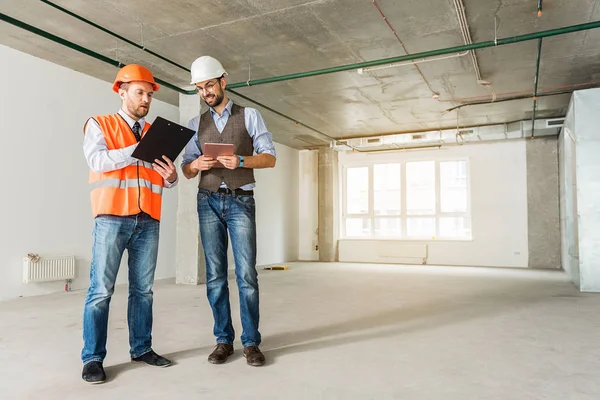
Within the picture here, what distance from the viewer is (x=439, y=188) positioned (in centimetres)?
1052

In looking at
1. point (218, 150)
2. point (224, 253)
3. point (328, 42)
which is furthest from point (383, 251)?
point (218, 150)

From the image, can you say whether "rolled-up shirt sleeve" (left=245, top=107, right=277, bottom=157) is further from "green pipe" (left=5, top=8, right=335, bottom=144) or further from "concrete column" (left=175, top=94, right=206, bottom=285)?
"concrete column" (left=175, top=94, right=206, bottom=285)

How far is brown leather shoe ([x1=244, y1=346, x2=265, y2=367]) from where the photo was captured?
2.39m

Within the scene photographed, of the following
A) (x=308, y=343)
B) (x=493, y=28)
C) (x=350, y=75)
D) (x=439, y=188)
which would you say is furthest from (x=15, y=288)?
(x=439, y=188)

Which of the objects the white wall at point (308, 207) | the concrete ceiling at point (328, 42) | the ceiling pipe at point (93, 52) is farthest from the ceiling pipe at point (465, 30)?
the white wall at point (308, 207)

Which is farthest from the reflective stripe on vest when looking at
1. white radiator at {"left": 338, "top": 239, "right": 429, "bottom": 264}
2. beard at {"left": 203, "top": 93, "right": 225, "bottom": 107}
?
white radiator at {"left": 338, "top": 239, "right": 429, "bottom": 264}

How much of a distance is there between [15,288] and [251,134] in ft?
13.5

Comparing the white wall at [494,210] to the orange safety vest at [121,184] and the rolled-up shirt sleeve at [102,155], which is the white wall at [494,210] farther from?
the rolled-up shirt sleeve at [102,155]

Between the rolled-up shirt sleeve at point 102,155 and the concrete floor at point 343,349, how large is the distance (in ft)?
3.39

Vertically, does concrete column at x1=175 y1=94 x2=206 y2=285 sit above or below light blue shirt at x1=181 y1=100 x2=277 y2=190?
below

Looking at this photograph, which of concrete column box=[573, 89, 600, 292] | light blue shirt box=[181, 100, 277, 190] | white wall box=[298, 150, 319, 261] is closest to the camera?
light blue shirt box=[181, 100, 277, 190]

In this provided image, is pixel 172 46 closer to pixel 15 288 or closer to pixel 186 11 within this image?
pixel 186 11

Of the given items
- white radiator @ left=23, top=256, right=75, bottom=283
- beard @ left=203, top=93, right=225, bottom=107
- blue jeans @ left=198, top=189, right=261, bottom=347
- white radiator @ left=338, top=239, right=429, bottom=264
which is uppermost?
beard @ left=203, top=93, right=225, bottom=107

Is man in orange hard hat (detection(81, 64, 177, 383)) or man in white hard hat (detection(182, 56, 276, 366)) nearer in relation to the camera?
man in orange hard hat (detection(81, 64, 177, 383))
